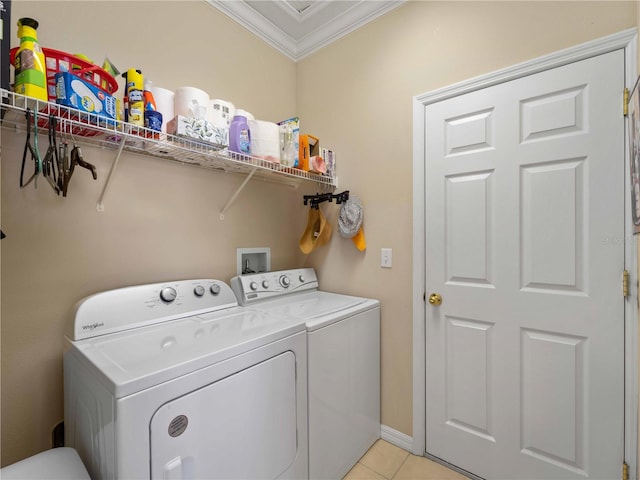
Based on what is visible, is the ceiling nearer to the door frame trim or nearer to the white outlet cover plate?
the door frame trim

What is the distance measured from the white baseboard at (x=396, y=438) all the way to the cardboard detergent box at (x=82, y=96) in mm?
2197

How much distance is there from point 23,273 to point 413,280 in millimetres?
1833

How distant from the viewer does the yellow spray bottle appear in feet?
3.15

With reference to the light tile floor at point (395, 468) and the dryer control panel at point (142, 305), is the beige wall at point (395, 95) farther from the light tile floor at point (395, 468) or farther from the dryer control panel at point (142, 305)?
the dryer control panel at point (142, 305)

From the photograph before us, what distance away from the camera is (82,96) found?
3.43 feet

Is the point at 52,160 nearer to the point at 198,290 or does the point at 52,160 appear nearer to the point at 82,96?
the point at 82,96

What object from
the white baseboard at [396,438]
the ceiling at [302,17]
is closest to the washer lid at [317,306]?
the white baseboard at [396,438]

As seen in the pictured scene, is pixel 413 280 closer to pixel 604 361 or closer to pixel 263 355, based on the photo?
pixel 604 361

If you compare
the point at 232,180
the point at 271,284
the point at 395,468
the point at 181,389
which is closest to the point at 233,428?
the point at 181,389

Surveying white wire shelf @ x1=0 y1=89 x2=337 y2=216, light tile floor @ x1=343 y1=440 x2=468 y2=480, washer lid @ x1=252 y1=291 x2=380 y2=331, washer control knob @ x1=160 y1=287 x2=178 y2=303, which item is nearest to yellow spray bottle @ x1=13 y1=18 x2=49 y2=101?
white wire shelf @ x1=0 y1=89 x2=337 y2=216

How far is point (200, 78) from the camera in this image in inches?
68.8

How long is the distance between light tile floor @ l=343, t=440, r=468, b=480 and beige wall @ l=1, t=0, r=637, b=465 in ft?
0.51

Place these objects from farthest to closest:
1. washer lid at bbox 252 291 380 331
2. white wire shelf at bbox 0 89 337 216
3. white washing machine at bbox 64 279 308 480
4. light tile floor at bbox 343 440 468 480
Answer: light tile floor at bbox 343 440 468 480
washer lid at bbox 252 291 380 331
white wire shelf at bbox 0 89 337 216
white washing machine at bbox 64 279 308 480

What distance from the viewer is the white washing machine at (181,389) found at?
866mm
